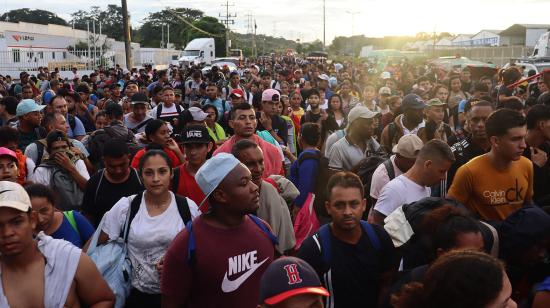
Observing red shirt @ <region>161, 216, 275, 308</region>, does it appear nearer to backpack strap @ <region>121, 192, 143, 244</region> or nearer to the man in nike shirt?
the man in nike shirt

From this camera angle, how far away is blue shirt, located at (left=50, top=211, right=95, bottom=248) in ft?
13.0

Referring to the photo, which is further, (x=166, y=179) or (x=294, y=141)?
(x=294, y=141)

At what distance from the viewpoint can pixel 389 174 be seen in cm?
482

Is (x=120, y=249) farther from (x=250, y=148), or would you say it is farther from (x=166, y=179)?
(x=250, y=148)

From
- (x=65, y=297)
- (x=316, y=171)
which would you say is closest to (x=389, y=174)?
(x=316, y=171)

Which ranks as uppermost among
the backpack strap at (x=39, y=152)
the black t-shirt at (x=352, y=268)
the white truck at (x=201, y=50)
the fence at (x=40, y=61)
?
the white truck at (x=201, y=50)

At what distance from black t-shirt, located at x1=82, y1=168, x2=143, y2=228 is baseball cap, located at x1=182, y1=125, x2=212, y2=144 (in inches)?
24.3

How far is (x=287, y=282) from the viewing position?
7.45ft

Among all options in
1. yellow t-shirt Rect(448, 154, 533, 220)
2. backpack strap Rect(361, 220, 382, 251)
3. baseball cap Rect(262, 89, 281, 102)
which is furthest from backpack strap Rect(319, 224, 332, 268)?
baseball cap Rect(262, 89, 281, 102)

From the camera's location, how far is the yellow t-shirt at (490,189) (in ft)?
13.6

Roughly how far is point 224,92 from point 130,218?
11.5 metres

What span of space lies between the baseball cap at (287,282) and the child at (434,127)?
4908 millimetres

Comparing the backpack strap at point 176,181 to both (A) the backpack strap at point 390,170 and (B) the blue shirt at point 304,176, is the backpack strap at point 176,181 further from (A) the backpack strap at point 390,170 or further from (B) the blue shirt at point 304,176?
(A) the backpack strap at point 390,170

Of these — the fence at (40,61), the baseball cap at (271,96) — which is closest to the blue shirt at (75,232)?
the baseball cap at (271,96)
